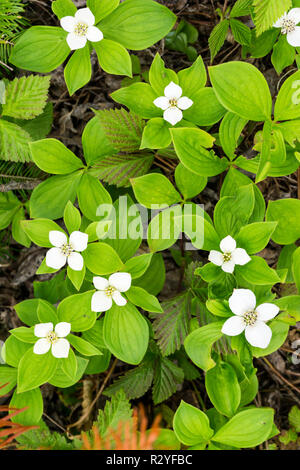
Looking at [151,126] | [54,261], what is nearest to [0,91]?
[151,126]

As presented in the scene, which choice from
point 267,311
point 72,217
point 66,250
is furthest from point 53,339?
point 267,311

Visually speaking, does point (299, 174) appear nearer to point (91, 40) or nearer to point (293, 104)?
point (293, 104)

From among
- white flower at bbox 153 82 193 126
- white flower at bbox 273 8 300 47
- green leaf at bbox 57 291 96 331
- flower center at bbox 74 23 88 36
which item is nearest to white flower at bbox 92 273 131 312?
green leaf at bbox 57 291 96 331

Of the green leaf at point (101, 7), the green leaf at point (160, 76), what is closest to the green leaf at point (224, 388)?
the green leaf at point (160, 76)

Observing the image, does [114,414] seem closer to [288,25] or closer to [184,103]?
[184,103]

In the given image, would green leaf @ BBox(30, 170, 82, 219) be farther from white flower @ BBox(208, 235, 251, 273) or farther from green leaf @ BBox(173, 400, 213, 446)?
green leaf @ BBox(173, 400, 213, 446)

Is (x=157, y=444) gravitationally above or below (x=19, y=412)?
below

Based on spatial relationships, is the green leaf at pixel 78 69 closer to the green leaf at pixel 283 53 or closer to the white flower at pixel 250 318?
the green leaf at pixel 283 53
